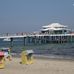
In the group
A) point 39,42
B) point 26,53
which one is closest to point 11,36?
point 39,42

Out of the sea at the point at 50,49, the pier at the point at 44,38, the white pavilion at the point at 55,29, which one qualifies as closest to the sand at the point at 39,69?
the sea at the point at 50,49

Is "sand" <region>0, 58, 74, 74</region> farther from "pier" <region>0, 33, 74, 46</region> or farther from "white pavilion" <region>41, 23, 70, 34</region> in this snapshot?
"white pavilion" <region>41, 23, 70, 34</region>

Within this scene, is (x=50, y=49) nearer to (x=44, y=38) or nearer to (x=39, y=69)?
(x=39, y=69)

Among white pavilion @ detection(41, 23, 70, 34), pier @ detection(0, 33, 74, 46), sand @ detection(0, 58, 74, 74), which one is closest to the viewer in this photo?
sand @ detection(0, 58, 74, 74)

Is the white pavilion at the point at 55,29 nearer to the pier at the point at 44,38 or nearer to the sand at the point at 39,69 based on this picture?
the pier at the point at 44,38

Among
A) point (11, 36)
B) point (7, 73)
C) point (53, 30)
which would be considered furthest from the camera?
point (53, 30)

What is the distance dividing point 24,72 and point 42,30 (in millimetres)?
120554

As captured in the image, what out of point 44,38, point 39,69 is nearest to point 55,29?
point 44,38

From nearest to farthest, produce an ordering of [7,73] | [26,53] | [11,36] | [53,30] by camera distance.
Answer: [7,73] → [26,53] → [11,36] → [53,30]

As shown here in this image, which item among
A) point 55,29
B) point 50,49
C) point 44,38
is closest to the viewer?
point 50,49

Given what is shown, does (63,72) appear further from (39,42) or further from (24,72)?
(39,42)

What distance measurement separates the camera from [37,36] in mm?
119312

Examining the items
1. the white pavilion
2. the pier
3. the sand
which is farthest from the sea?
the white pavilion

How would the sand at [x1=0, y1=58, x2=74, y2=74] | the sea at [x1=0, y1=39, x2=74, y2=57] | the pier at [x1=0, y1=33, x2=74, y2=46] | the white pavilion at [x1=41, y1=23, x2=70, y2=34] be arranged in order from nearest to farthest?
1. the sand at [x1=0, y1=58, x2=74, y2=74]
2. the sea at [x1=0, y1=39, x2=74, y2=57]
3. the pier at [x1=0, y1=33, x2=74, y2=46]
4. the white pavilion at [x1=41, y1=23, x2=70, y2=34]
